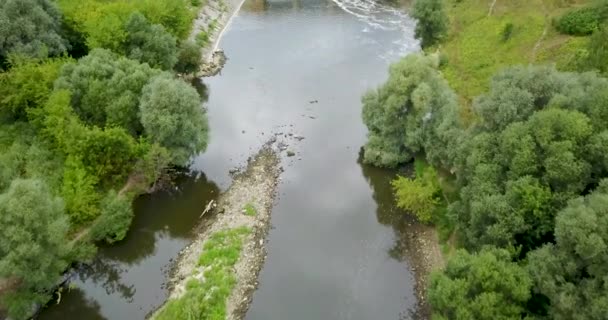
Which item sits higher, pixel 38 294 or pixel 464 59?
pixel 464 59

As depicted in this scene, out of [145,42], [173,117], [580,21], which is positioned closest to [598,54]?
[580,21]

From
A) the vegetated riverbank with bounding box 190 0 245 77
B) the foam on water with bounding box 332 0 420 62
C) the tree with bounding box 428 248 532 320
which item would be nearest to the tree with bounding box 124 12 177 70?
the vegetated riverbank with bounding box 190 0 245 77

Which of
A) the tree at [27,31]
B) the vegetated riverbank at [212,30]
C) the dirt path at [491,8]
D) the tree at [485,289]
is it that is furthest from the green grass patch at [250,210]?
the dirt path at [491,8]

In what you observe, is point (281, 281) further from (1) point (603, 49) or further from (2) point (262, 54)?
(2) point (262, 54)

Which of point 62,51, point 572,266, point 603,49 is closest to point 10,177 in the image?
point 62,51

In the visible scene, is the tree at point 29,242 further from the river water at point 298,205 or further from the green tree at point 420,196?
the green tree at point 420,196

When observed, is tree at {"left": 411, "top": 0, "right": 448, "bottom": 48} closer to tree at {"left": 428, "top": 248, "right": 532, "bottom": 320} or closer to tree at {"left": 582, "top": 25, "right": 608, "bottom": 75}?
tree at {"left": 582, "top": 25, "right": 608, "bottom": 75}

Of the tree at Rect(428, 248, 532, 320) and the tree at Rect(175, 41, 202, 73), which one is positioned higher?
the tree at Rect(428, 248, 532, 320)
